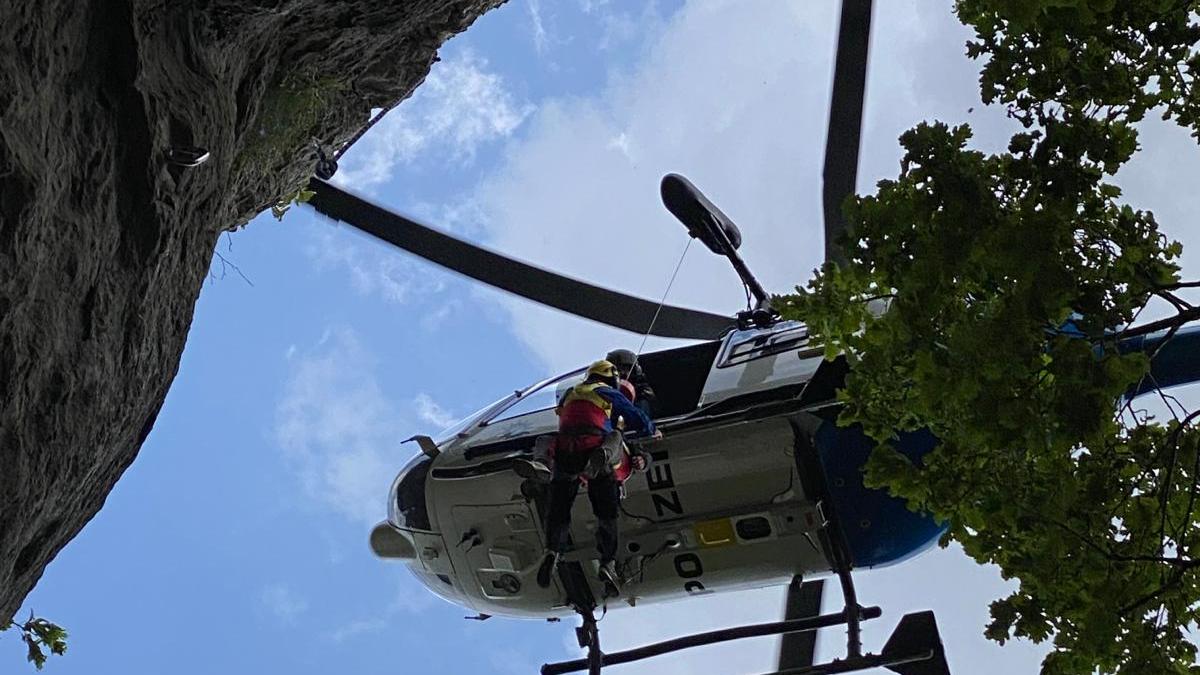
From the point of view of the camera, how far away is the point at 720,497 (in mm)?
6402

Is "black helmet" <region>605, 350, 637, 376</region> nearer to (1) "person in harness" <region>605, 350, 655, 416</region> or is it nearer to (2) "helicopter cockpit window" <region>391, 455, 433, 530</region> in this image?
(1) "person in harness" <region>605, 350, 655, 416</region>

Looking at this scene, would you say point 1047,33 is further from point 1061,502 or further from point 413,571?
point 413,571

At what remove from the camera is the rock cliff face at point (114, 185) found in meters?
3.71

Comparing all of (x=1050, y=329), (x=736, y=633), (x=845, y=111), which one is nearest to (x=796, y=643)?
(x=736, y=633)

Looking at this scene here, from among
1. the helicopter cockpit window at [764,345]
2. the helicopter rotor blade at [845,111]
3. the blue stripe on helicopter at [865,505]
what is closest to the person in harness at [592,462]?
the helicopter cockpit window at [764,345]

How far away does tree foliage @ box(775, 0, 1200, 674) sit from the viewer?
11.9ft

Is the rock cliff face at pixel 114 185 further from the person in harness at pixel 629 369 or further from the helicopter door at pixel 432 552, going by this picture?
the person in harness at pixel 629 369

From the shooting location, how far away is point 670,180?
8.24 m

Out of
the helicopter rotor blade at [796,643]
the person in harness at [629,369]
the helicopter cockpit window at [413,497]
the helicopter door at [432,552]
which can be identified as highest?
the person in harness at [629,369]

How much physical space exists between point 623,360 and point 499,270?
191 cm

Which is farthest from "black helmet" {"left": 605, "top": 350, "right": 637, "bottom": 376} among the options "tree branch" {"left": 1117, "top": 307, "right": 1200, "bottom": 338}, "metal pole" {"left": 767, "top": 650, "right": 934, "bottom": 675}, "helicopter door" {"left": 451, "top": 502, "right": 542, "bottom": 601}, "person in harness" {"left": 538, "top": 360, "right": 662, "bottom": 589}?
"tree branch" {"left": 1117, "top": 307, "right": 1200, "bottom": 338}

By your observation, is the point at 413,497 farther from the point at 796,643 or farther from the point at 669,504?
the point at 796,643

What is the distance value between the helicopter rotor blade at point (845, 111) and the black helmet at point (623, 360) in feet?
5.10

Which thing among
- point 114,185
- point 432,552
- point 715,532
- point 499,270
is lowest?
point 114,185
